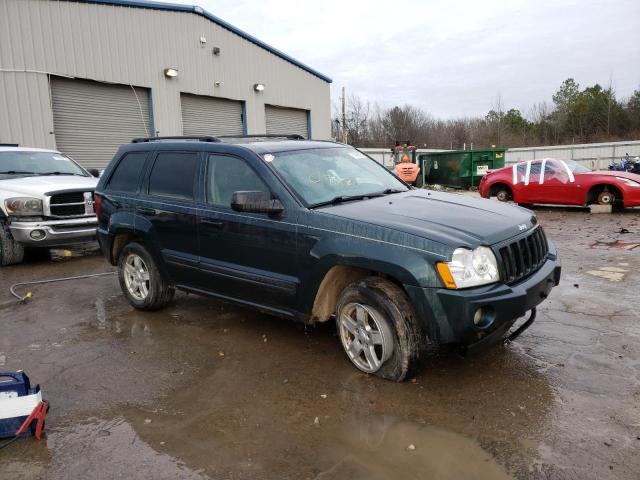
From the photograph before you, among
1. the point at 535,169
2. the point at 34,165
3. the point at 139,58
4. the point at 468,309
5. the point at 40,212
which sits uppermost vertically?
the point at 139,58

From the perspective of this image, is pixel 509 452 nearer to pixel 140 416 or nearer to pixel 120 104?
pixel 140 416

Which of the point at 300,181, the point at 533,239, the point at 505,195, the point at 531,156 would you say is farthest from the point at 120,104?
the point at 531,156

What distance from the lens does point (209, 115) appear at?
Answer: 1758 centimetres

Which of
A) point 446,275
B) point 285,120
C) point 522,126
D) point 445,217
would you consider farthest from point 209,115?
point 522,126

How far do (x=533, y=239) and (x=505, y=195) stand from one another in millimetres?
10881

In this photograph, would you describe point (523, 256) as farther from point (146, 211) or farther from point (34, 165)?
point (34, 165)

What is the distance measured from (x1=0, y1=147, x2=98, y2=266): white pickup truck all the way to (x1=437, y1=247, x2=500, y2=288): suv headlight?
6.78 metres

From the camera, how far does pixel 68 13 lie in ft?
43.9

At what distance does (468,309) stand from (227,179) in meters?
2.40

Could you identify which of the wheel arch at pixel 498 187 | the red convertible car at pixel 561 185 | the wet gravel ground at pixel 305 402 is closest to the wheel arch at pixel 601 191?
the red convertible car at pixel 561 185

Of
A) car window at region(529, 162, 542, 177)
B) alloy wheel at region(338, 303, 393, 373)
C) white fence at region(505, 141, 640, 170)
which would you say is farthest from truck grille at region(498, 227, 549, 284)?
white fence at region(505, 141, 640, 170)

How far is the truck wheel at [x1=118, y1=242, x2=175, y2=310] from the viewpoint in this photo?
212 inches

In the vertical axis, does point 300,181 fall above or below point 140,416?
above

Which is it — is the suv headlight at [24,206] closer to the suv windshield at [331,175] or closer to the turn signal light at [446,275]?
the suv windshield at [331,175]
